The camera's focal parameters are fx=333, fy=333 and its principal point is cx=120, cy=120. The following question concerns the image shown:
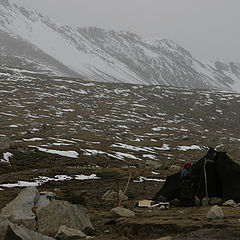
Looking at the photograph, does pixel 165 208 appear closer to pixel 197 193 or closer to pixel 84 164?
pixel 197 193

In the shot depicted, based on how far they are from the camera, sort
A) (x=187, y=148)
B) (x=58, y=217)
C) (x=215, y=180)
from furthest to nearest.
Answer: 1. (x=187, y=148)
2. (x=215, y=180)
3. (x=58, y=217)

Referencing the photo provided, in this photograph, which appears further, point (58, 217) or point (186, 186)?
point (186, 186)

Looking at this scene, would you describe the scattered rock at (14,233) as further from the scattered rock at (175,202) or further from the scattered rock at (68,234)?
the scattered rock at (175,202)

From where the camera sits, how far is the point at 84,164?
41.4 m

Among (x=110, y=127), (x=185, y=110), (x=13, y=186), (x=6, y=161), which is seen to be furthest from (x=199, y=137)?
(x=13, y=186)

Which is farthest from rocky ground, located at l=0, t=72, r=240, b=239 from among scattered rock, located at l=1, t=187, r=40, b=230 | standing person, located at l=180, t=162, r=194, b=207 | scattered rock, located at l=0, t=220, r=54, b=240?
scattered rock, located at l=0, t=220, r=54, b=240

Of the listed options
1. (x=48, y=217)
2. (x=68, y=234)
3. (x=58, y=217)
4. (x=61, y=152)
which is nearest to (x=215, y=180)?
(x=58, y=217)

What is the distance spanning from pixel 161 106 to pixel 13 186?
134m

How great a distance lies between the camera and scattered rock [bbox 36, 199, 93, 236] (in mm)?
11203

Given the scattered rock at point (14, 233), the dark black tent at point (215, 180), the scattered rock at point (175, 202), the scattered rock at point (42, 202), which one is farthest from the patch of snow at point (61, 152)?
the scattered rock at point (14, 233)

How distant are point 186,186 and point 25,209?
8.07 metres

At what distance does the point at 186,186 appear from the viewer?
16422 millimetres

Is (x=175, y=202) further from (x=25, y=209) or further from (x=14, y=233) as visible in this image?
(x=14, y=233)

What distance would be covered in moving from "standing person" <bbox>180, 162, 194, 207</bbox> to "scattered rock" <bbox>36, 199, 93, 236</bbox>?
6.09 meters
